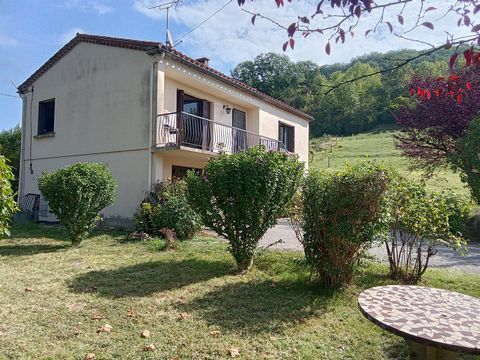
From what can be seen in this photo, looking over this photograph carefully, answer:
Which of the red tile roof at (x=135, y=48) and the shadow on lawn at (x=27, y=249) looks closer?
the shadow on lawn at (x=27, y=249)

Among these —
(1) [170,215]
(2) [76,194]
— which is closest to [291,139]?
(1) [170,215]

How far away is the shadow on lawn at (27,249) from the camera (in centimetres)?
800

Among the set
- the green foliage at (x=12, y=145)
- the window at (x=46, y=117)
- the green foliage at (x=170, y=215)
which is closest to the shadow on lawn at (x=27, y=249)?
the green foliage at (x=170, y=215)

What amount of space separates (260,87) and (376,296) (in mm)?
40806

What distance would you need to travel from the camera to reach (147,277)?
5.89m

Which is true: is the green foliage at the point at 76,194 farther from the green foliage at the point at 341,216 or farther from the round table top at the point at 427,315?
the round table top at the point at 427,315

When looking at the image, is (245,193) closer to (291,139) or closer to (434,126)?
(434,126)

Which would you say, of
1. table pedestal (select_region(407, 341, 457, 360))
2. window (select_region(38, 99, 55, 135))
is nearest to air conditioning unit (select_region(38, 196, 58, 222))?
window (select_region(38, 99, 55, 135))

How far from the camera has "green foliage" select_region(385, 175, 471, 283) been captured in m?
5.33

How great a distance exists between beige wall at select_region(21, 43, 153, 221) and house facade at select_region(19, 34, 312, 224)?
34 millimetres

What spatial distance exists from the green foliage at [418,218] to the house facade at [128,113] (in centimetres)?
725

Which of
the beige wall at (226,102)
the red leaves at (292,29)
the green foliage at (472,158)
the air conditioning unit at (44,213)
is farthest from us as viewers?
the air conditioning unit at (44,213)

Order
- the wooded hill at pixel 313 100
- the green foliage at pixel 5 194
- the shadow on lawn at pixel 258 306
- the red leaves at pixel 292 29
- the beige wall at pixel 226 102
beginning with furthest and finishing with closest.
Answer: the wooded hill at pixel 313 100 < the beige wall at pixel 226 102 < the shadow on lawn at pixel 258 306 < the green foliage at pixel 5 194 < the red leaves at pixel 292 29

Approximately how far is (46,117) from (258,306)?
577 inches
